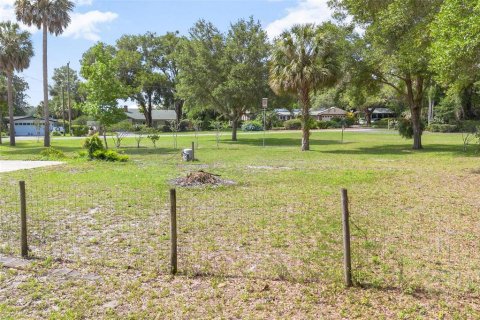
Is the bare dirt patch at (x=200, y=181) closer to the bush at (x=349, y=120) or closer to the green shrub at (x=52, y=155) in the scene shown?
the green shrub at (x=52, y=155)

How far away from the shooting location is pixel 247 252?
540 centimetres

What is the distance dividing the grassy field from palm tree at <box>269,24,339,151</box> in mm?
11054

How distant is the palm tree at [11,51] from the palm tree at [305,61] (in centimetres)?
2139

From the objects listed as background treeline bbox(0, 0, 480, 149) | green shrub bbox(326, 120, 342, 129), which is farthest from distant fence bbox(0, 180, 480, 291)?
green shrub bbox(326, 120, 342, 129)

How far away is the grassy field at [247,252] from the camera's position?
3848 mm

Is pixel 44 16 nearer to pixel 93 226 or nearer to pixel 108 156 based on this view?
pixel 108 156

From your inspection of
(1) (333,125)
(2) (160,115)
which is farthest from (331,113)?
(2) (160,115)

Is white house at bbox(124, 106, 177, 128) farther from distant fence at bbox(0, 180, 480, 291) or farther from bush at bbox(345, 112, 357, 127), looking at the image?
distant fence at bbox(0, 180, 480, 291)

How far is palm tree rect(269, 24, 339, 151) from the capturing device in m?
20.8

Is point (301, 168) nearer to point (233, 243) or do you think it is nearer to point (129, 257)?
point (233, 243)

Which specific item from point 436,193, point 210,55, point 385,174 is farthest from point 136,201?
point 210,55

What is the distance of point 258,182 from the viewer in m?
11.4

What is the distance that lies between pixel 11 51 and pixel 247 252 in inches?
1273

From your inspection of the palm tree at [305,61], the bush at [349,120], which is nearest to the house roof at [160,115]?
the bush at [349,120]
